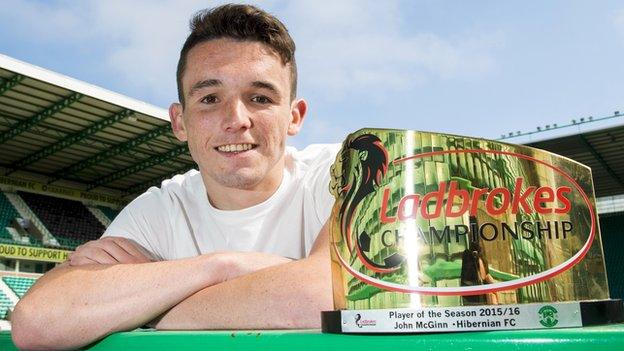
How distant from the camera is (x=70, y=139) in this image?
1714 centimetres

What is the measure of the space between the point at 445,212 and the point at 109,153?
18751 millimetres

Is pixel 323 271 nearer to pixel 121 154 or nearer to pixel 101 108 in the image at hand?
pixel 101 108

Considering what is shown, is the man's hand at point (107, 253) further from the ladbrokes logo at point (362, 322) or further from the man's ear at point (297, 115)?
the ladbrokes logo at point (362, 322)

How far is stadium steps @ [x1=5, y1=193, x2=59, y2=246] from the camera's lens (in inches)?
740

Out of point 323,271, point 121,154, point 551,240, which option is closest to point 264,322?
point 323,271

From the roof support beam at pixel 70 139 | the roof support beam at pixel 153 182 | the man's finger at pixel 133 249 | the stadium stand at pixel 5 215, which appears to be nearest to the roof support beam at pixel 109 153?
the roof support beam at pixel 70 139

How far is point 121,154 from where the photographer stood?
18594 mm

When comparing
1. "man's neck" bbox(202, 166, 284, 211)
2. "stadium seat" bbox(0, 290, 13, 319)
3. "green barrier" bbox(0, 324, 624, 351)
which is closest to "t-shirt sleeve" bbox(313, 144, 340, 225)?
"man's neck" bbox(202, 166, 284, 211)

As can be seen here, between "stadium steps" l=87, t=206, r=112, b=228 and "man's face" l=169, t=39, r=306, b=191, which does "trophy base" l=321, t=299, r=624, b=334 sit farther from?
"stadium steps" l=87, t=206, r=112, b=228

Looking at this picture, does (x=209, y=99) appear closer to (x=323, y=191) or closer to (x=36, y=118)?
(x=323, y=191)

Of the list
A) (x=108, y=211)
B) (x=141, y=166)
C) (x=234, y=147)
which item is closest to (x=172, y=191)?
(x=234, y=147)

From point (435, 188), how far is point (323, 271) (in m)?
0.55

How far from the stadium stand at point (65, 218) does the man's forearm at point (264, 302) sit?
18899 millimetres

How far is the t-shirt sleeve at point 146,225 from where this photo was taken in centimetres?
191
